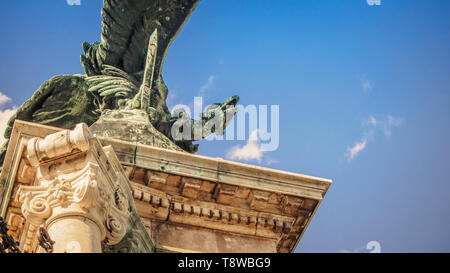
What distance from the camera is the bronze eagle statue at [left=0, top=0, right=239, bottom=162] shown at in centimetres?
1214

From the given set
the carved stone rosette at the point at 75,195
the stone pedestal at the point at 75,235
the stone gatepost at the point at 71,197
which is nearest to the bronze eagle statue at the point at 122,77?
the stone gatepost at the point at 71,197

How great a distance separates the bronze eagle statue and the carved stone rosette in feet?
13.1

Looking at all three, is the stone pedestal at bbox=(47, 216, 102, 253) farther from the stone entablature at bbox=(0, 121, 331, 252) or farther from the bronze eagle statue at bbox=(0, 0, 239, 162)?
the bronze eagle statue at bbox=(0, 0, 239, 162)

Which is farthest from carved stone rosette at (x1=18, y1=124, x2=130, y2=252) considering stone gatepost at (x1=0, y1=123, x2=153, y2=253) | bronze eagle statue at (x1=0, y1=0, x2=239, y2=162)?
bronze eagle statue at (x1=0, y1=0, x2=239, y2=162)

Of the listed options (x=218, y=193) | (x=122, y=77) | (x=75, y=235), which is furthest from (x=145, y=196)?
(x=122, y=77)

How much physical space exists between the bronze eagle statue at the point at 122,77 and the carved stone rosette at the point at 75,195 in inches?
157

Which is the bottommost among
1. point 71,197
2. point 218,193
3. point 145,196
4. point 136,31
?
point 71,197

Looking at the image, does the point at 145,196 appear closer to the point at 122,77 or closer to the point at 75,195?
the point at 75,195

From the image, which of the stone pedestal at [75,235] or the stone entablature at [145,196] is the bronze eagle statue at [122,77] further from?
the stone pedestal at [75,235]

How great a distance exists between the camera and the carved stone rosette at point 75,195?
710 centimetres

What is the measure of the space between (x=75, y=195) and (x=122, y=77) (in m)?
5.50

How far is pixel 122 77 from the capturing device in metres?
12.6
